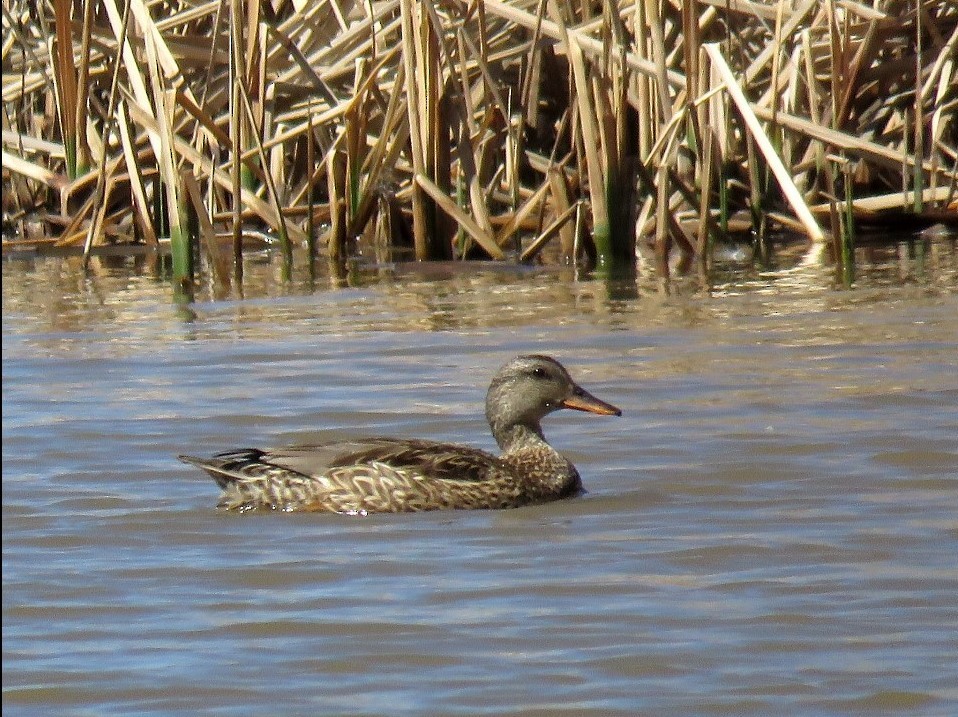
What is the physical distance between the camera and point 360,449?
5.57 meters

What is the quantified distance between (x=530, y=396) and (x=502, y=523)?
854 mm

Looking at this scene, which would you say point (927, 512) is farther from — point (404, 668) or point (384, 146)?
point (384, 146)

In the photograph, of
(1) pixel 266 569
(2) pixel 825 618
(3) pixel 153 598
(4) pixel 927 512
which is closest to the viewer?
(2) pixel 825 618

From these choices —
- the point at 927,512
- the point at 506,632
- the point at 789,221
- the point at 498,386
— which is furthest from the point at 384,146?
the point at 506,632

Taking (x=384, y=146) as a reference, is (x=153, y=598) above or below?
below

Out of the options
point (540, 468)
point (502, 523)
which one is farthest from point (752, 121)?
point (502, 523)

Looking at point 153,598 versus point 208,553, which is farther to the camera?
point 208,553

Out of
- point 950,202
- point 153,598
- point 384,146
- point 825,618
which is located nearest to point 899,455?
point 825,618

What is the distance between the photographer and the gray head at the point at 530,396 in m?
6.06

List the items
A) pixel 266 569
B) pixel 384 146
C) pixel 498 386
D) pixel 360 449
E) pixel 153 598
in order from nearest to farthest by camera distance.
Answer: pixel 153 598
pixel 266 569
pixel 360 449
pixel 498 386
pixel 384 146

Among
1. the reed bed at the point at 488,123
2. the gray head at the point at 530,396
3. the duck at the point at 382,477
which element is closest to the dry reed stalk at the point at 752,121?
the reed bed at the point at 488,123

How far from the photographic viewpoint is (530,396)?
6102mm

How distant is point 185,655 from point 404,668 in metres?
0.43

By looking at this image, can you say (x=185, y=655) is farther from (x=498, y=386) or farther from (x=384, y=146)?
(x=384, y=146)
